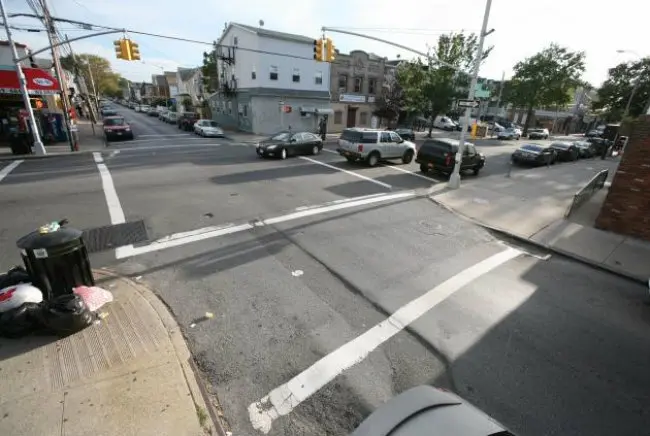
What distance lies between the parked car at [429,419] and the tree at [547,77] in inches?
1911

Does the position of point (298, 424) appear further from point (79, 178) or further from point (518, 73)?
point (518, 73)

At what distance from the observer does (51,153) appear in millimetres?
16766

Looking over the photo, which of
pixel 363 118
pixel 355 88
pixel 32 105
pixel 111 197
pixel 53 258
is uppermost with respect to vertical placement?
pixel 355 88

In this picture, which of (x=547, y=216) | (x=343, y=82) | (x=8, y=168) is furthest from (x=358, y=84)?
(x=8, y=168)

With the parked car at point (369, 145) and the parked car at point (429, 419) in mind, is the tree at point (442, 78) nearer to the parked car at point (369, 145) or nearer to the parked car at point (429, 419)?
the parked car at point (369, 145)

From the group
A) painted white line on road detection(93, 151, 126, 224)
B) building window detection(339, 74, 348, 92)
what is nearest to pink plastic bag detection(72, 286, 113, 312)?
painted white line on road detection(93, 151, 126, 224)

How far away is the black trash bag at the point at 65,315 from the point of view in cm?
382

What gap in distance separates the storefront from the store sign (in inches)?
944

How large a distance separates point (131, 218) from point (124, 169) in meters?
6.90

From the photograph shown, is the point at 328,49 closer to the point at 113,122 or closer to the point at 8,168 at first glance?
the point at 8,168

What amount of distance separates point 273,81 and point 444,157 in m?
20.2

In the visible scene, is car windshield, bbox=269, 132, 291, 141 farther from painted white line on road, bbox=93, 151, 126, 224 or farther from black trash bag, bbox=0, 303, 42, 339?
black trash bag, bbox=0, 303, 42, 339

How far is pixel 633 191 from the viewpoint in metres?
Result: 8.62

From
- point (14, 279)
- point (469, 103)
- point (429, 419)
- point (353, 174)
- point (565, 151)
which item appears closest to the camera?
point (429, 419)
